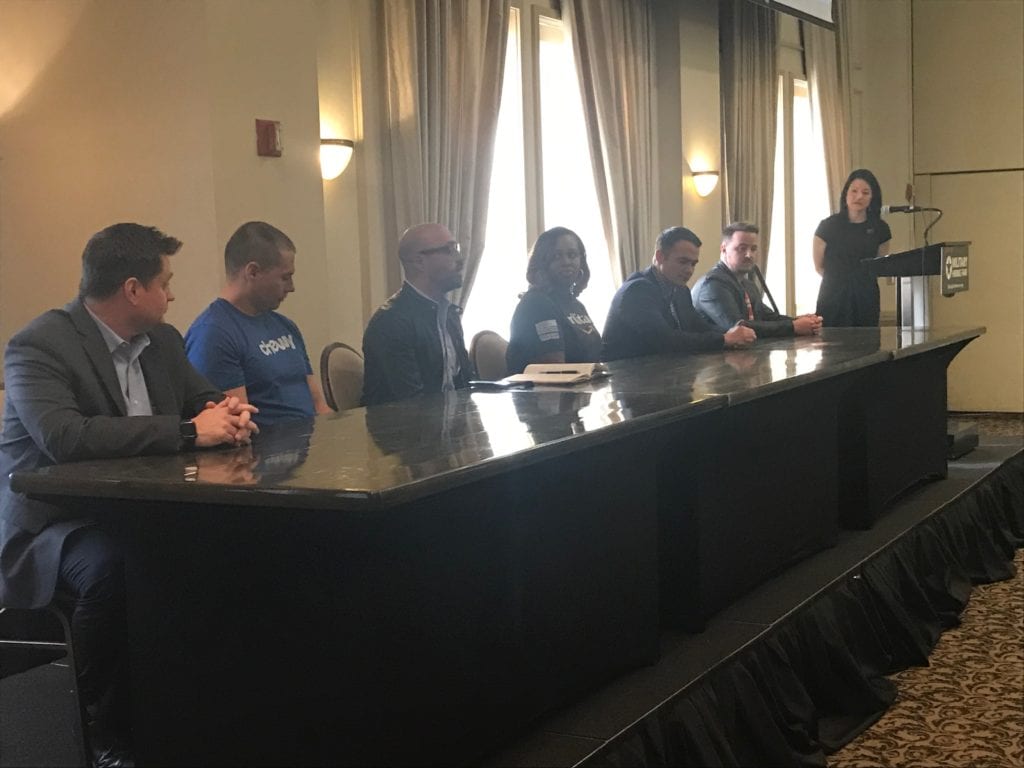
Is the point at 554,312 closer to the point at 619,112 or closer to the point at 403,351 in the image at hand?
the point at 403,351

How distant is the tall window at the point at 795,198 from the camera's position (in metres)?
8.72

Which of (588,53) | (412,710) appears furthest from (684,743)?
(588,53)

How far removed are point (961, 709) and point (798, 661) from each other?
1.59 ft

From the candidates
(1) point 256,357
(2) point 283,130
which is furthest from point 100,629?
(2) point 283,130

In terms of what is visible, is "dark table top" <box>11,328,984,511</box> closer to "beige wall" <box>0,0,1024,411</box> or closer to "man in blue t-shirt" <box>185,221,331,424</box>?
"man in blue t-shirt" <box>185,221,331,424</box>

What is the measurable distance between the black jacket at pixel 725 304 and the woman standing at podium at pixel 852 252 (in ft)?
2.77

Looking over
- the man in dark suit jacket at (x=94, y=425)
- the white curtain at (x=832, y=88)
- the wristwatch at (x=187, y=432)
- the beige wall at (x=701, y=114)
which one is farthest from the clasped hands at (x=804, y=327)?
the white curtain at (x=832, y=88)

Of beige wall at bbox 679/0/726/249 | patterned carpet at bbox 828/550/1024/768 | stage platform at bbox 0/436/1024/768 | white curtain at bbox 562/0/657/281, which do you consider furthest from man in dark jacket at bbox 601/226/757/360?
beige wall at bbox 679/0/726/249

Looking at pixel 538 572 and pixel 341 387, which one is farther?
pixel 341 387

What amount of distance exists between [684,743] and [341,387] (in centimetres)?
166

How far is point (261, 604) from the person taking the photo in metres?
1.87

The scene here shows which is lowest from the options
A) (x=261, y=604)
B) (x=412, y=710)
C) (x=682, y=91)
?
(x=412, y=710)

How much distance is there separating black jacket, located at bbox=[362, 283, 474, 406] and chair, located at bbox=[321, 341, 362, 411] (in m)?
0.07

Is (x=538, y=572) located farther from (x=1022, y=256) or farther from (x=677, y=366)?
(x=1022, y=256)
